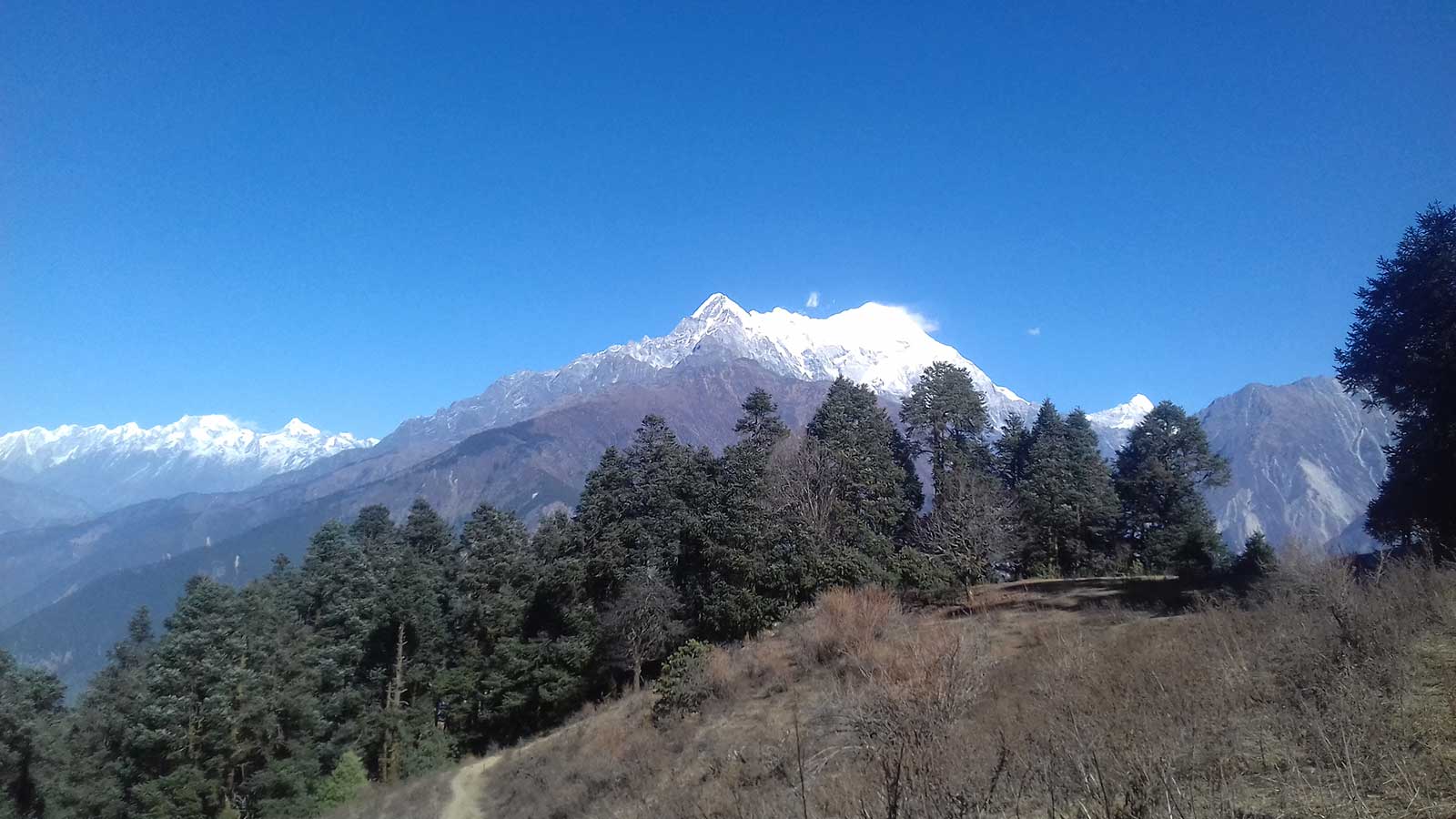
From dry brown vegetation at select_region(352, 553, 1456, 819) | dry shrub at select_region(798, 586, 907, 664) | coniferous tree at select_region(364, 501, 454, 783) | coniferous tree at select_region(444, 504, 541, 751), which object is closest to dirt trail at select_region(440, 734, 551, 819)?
coniferous tree at select_region(444, 504, 541, 751)

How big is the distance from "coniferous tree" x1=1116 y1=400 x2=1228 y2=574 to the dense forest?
13 centimetres

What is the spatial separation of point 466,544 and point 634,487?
1944 centimetres

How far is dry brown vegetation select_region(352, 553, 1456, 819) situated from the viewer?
202 inches

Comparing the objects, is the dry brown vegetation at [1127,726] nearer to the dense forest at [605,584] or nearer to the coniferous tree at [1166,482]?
the dense forest at [605,584]

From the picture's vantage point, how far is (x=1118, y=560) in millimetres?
36844

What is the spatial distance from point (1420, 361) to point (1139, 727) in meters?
17.0

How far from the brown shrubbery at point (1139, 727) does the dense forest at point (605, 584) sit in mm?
13207

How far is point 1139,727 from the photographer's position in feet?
22.1

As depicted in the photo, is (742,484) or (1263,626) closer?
(1263,626)

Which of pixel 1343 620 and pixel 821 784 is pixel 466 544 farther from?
pixel 1343 620

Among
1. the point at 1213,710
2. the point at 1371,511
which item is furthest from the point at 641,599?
the point at 1371,511

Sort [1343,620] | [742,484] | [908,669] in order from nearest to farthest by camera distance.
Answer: [1343,620] → [908,669] → [742,484]

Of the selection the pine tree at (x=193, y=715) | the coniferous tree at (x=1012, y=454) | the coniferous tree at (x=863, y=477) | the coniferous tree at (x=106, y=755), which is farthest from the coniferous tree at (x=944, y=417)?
the coniferous tree at (x=106, y=755)

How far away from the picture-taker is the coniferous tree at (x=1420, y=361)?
666 inches
